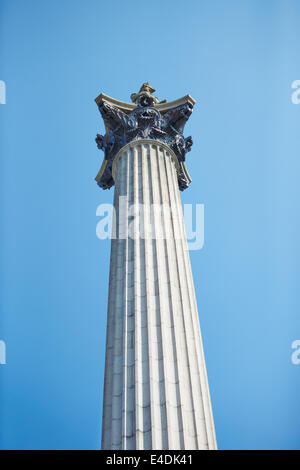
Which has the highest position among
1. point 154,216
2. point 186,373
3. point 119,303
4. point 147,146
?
point 147,146

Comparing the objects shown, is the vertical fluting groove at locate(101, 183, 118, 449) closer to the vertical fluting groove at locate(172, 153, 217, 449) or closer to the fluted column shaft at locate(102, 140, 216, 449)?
the fluted column shaft at locate(102, 140, 216, 449)

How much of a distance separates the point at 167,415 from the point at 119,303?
485 cm

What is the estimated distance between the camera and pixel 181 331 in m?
17.6

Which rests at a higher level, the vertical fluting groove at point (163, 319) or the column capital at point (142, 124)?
the column capital at point (142, 124)

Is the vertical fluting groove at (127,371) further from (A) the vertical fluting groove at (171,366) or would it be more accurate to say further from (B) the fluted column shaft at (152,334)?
(A) the vertical fluting groove at (171,366)

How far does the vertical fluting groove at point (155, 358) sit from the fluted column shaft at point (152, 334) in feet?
0.08

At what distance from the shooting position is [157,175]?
80.7 feet

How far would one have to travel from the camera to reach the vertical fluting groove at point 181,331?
14.9 metres

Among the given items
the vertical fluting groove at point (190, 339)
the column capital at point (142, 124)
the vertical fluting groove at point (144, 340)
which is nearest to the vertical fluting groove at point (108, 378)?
the vertical fluting groove at point (144, 340)

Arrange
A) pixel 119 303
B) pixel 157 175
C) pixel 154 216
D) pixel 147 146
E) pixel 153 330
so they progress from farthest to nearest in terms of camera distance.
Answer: pixel 147 146 < pixel 157 175 < pixel 154 216 < pixel 119 303 < pixel 153 330

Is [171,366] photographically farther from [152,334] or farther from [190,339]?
[190,339]

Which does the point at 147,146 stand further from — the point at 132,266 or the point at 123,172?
the point at 132,266
